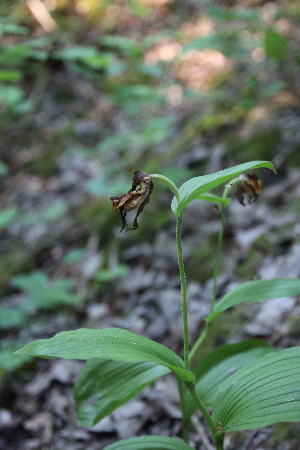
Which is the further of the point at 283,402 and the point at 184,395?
the point at 184,395

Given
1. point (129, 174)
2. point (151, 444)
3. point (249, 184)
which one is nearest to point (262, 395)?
point (151, 444)

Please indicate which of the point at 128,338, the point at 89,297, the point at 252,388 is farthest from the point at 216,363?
the point at 89,297

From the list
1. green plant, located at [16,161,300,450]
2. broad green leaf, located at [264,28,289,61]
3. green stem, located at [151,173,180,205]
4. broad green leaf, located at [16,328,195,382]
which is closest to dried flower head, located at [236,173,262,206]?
green plant, located at [16,161,300,450]

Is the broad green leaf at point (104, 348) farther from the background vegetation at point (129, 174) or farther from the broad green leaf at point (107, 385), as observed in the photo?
the background vegetation at point (129, 174)

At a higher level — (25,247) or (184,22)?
(184,22)

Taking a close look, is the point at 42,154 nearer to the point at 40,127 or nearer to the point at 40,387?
the point at 40,127

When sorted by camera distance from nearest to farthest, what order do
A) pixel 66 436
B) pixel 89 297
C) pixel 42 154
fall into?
pixel 66 436 < pixel 89 297 < pixel 42 154

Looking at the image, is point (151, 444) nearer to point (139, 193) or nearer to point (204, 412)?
point (204, 412)

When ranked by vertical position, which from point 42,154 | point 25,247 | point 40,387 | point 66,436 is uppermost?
point 42,154
